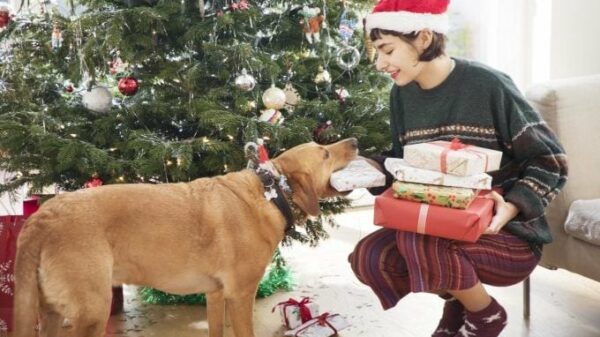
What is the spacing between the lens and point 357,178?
1.99 m

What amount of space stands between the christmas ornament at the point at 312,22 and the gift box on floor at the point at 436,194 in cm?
104

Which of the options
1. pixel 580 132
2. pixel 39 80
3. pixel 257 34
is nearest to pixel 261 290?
pixel 257 34

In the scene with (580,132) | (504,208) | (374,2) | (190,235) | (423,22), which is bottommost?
(190,235)

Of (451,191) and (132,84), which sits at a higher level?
(132,84)

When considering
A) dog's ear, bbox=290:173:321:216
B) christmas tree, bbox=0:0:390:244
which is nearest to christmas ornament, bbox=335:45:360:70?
christmas tree, bbox=0:0:390:244

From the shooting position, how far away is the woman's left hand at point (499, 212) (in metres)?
1.74

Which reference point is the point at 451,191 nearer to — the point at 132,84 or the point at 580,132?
the point at 580,132

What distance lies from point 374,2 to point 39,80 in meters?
1.53

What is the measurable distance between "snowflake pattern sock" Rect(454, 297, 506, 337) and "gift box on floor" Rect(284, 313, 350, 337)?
709 mm

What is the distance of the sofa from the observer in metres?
2.27

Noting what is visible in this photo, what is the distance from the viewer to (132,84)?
8.25 ft

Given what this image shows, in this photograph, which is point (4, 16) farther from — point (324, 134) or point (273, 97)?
point (324, 134)

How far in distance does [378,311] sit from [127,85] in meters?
1.48

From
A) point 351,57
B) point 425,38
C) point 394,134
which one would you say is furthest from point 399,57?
point 351,57
